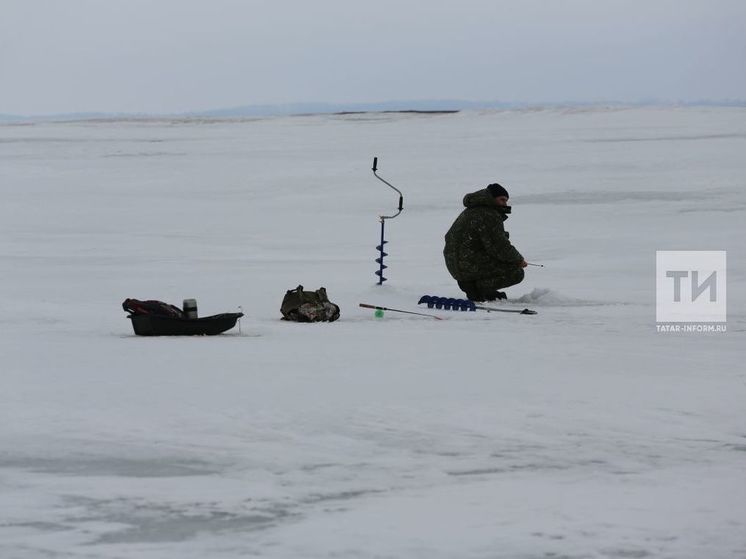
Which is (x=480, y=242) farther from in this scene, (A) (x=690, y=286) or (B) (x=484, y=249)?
(A) (x=690, y=286)

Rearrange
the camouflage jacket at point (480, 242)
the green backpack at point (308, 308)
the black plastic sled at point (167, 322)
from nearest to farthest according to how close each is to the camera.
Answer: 1. the black plastic sled at point (167, 322)
2. the green backpack at point (308, 308)
3. the camouflage jacket at point (480, 242)

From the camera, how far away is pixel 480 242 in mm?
9812

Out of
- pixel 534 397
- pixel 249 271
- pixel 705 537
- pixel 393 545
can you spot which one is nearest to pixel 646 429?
pixel 534 397

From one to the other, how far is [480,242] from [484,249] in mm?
64

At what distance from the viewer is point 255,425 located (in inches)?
213

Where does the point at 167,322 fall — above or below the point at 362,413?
above

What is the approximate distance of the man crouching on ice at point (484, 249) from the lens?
973 cm

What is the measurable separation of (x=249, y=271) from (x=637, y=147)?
19.1 meters

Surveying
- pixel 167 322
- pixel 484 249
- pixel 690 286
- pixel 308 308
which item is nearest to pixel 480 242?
pixel 484 249

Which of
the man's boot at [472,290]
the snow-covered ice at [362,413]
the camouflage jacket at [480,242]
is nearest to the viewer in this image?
the snow-covered ice at [362,413]

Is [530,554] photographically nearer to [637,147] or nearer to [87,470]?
[87,470]

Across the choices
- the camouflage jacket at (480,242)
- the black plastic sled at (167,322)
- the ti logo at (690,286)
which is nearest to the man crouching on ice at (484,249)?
the camouflage jacket at (480,242)

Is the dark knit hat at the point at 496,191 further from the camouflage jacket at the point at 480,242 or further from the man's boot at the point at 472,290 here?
the man's boot at the point at 472,290

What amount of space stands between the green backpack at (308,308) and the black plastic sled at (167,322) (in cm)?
79
